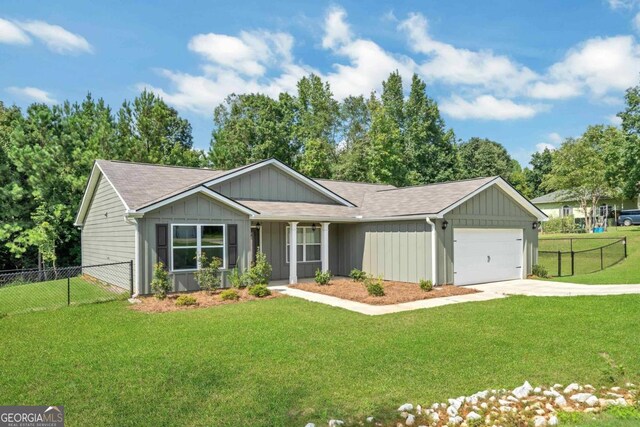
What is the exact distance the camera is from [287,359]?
6.10 meters

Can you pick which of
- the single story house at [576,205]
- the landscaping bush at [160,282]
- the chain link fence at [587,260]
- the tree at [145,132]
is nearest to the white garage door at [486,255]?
the chain link fence at [587,260]

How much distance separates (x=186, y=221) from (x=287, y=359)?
24.4ft

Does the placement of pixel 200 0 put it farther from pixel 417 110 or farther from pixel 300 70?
pixel 417 110

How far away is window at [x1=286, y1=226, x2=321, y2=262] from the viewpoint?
1600 centimetres

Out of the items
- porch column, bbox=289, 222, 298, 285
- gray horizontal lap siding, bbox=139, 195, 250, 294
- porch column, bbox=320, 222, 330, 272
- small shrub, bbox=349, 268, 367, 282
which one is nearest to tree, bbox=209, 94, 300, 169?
porch column, bbox=320, 222, 330, 272

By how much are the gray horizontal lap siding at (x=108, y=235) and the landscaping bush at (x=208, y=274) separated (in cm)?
195

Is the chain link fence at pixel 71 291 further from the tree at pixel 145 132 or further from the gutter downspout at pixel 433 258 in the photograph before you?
the tree at pixel 145 132

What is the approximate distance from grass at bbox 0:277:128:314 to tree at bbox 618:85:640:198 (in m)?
29.2

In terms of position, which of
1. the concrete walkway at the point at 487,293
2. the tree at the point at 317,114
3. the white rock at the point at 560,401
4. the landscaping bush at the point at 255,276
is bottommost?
the concrete walkway at the point at 487,293

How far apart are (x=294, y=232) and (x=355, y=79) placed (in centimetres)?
2657

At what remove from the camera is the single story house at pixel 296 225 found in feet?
40.5

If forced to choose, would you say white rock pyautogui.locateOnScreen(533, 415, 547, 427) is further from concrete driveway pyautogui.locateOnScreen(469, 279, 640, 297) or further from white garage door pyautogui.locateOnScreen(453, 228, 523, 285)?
white garage door pyautogui.locateOnScreen(453, 228, 523, 285)

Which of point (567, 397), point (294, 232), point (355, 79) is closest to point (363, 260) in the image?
point (294, 232)

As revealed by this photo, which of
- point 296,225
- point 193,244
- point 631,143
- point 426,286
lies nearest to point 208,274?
point 193,244
